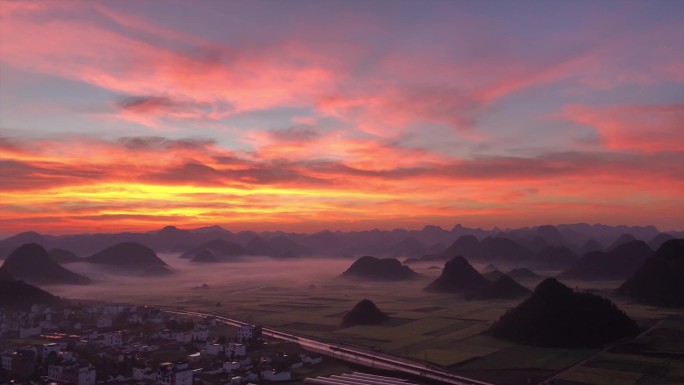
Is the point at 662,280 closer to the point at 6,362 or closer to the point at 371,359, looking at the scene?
the point at 371,359

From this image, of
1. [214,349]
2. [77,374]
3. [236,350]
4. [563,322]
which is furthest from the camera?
[563,322]

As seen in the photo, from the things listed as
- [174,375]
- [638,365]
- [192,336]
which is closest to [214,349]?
[192,336]

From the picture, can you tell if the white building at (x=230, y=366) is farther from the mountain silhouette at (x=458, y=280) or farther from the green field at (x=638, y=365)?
the mountain silhouette at (x=458, y=280)

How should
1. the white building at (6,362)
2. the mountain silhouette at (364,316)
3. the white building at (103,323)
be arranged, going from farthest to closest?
the mountain silhouette at (364,316), the white building at (103,323), the white building at (6,362)

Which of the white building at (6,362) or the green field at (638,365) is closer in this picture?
the green field at (638,365)

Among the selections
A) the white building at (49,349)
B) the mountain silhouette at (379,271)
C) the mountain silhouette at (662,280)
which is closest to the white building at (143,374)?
the white building at (49,349)

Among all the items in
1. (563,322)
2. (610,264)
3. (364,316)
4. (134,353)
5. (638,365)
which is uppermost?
(610,264)

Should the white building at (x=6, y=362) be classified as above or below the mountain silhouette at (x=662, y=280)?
below

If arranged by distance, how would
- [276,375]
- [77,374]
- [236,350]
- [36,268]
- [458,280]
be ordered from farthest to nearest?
[36,268], [458,280], [236,350], [276,375], [77,374]
